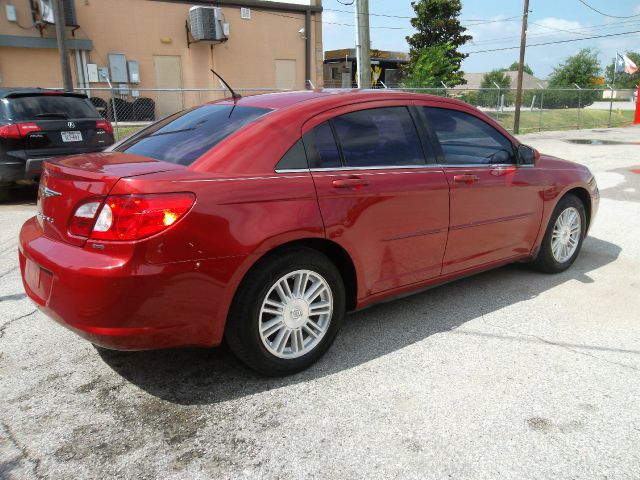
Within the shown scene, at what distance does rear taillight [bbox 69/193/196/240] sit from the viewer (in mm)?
2508

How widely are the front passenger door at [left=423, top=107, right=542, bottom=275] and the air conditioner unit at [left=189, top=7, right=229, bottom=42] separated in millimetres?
19752

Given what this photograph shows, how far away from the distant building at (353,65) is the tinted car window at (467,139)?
105ft

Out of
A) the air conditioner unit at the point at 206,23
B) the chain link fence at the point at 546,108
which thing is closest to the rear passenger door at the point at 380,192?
the chain link fence at the point at 546,108

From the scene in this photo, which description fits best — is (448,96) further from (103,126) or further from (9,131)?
(9,131)

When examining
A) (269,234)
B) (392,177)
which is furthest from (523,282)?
(269,234)

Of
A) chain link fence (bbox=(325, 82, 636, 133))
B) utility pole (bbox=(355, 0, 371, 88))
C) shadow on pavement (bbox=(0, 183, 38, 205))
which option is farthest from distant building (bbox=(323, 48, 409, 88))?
shadow on pavement (bbox=(0, 183, 38, 205))

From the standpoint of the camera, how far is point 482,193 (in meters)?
3.96

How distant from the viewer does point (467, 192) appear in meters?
3.84

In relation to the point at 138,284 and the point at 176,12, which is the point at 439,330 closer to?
the point at 138,284

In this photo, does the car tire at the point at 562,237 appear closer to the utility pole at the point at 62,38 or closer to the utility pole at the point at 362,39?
the utility pole at the point at 362,39

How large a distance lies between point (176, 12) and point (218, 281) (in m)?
22.2

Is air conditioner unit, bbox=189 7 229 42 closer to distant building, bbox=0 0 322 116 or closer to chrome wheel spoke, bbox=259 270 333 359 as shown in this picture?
distant building, bbox=0 0 322 116

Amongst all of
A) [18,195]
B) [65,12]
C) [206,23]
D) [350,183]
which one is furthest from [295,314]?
[206,23]

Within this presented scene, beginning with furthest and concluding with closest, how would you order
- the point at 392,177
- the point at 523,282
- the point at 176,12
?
the point at 176,12
the point at 523,282
the point at 392,177
